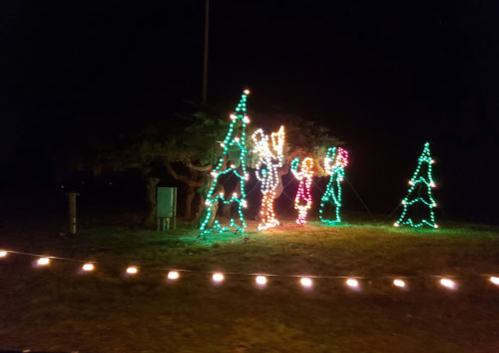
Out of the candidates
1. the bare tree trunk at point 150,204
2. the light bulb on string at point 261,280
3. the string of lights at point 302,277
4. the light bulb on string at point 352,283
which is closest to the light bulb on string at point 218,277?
the string of lights at point 302,277

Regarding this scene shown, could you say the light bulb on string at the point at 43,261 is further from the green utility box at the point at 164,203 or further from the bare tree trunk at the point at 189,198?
the bare tree trunk at the point at 189,198

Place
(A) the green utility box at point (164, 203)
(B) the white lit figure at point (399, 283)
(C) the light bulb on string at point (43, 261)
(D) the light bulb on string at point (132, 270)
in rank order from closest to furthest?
(B) the white lit figure at point (399, 283) → (D) the light bulb on string at point (132, 270) → (C) the light bulb on string at point (43, 261) → (A) the green utility box at point (164, 203)

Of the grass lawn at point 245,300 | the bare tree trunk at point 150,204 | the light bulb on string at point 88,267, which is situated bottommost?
the grass lawn at point 245,300

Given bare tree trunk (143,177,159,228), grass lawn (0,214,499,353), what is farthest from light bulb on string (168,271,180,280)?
bare tree trunk (143,177,159,228)

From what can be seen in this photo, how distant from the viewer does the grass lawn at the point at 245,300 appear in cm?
543

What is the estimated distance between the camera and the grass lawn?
5430 mm

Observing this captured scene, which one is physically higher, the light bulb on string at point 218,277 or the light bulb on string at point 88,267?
the light bulb on string at point 88,267

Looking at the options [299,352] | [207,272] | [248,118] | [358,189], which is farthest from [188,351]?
[358,189]

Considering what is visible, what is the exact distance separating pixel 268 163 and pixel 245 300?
8.74 m

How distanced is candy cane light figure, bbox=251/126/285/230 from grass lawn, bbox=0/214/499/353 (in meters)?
3.42

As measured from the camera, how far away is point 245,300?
22.9ft

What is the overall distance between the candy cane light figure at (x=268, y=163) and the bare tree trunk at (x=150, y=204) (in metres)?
3.39

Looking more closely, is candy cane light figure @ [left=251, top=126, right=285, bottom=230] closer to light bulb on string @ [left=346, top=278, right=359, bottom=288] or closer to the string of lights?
the string of lights

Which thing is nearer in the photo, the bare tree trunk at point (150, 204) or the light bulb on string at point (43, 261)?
the light bulb on string at point (43, 261)
